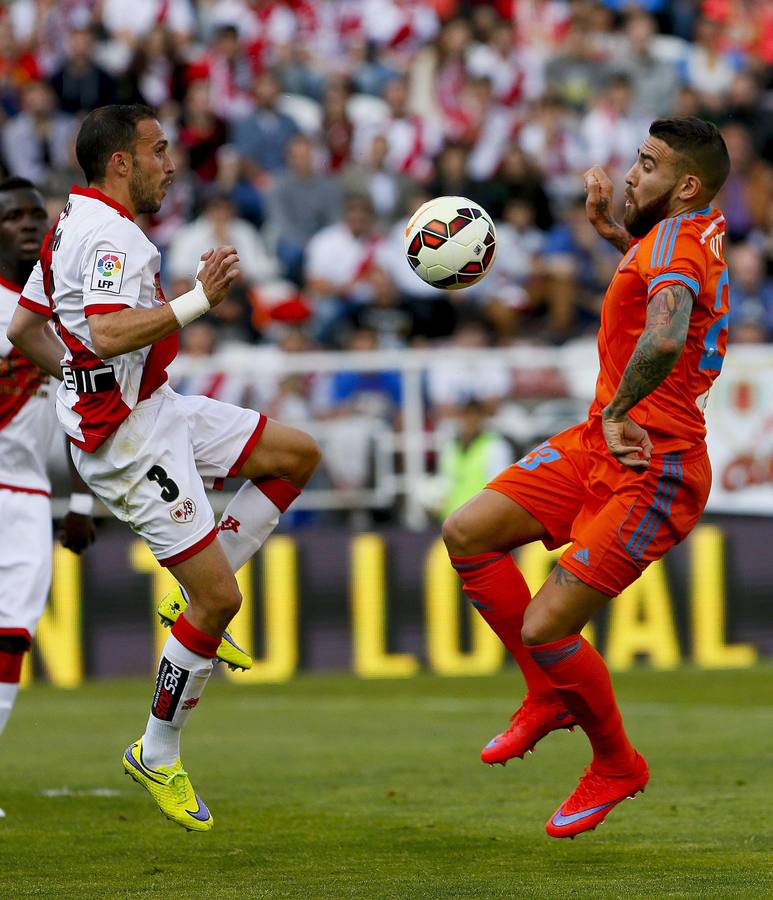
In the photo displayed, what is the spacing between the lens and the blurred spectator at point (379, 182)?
17.8m

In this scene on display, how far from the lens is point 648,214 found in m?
6.66

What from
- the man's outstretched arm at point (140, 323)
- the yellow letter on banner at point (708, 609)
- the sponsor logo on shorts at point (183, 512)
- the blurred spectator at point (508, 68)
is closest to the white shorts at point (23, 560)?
the sponsor logo on shorts at point (183, 512)

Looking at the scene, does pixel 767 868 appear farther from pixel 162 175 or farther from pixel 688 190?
pixel 162 175

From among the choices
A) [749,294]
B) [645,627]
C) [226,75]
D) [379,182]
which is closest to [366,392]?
[645,627]

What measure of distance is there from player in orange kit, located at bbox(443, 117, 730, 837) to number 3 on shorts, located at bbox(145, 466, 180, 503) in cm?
Answer: 120

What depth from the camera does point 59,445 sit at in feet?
46.9

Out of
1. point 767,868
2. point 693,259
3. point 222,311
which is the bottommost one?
point 767,868

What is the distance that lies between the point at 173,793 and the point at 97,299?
1.93 meters

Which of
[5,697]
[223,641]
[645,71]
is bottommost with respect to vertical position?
[5,697]

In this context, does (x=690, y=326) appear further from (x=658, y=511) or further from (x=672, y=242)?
(x=658, y=511)

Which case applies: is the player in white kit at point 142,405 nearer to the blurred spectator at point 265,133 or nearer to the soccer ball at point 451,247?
the soccer ball at point 451,247

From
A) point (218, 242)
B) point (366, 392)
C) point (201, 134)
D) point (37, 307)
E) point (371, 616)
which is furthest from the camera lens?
point (201, 134)

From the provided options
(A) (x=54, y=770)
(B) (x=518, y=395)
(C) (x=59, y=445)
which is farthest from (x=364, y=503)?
(A) (x=54, y=770)

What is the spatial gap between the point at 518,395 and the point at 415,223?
24.8ft
